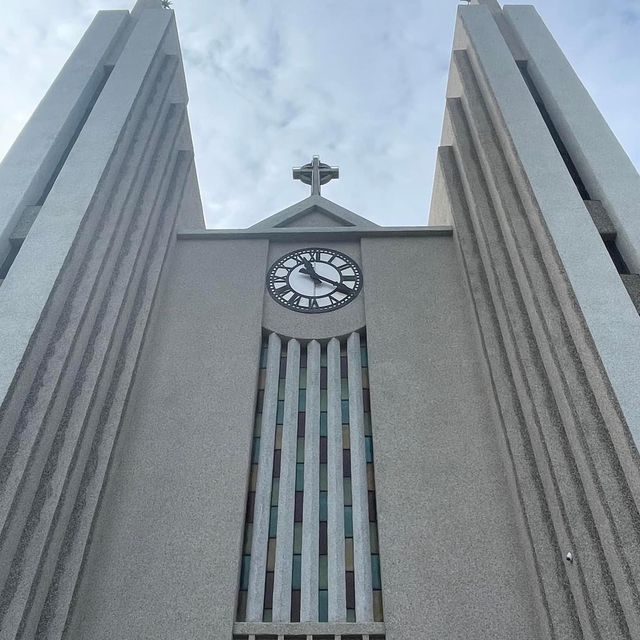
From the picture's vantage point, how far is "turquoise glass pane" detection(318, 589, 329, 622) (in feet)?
31.3

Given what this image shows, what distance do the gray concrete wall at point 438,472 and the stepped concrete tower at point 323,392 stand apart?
4 centimetres

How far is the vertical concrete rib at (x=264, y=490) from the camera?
965 centimetres

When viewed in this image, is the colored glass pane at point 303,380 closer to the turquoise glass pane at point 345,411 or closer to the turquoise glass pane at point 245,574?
the turquoise glass pane at point 345,411

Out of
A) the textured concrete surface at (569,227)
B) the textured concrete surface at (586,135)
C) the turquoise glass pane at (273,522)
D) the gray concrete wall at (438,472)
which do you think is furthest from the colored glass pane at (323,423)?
the textured concrete surface at (586,135)

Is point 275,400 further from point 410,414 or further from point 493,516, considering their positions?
point 493,516

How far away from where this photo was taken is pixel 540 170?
40.1 ft

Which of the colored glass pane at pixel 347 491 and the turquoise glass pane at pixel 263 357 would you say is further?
the turquoise glass pane at pixel 263 357

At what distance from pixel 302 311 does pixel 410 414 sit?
12.2 ft

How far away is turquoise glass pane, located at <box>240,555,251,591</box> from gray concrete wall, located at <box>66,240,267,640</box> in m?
0.34

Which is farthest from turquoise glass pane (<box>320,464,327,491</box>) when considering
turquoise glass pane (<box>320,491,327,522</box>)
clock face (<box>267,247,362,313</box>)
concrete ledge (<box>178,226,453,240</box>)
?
concrete ledge (<box>178,226,453,240</box>)

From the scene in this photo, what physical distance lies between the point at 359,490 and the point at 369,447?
996 mm

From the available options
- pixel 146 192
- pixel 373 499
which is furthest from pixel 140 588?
pixel 146 192

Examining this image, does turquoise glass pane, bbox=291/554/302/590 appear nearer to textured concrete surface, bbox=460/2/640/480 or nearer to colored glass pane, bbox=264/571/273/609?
colored glass pane, bbox=264/571/273/609

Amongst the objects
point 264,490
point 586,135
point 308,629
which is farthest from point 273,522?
point 586,135
